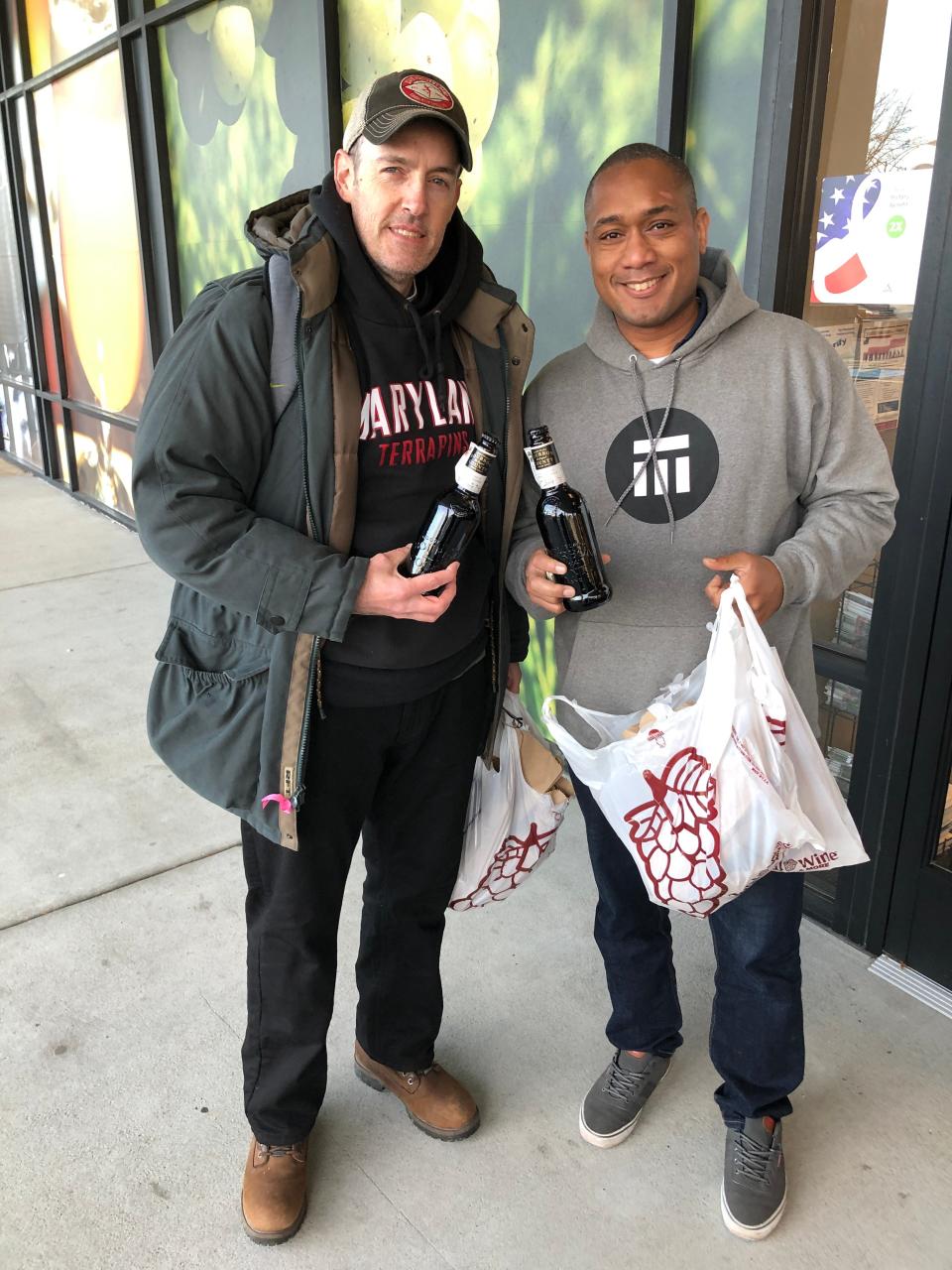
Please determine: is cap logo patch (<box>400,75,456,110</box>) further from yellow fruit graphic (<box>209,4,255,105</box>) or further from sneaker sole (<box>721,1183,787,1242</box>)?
yellow fruit graphic (<box>209,4,255,105</box>)

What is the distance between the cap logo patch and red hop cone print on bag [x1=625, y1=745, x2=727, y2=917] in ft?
3.59

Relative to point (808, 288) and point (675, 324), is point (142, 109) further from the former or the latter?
point (675, 324)

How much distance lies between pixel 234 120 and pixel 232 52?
0.29 metres

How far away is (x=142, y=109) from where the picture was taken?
5.64 metres

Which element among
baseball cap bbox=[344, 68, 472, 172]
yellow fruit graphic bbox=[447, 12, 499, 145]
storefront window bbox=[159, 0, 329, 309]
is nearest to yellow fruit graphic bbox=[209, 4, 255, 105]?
storefront window bbox=[159, 0, 329, 309]

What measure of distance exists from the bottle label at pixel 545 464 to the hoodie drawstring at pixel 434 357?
22 centimetres

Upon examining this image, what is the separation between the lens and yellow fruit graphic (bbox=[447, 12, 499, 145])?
333cm

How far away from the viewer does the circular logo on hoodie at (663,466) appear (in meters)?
1.70

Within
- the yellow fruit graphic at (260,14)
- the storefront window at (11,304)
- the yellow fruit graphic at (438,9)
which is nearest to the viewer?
the yellow fruit graphic at (438,9)

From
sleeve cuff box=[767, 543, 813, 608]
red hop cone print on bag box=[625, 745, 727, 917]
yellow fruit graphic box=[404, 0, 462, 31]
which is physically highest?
yellow fruit graphic box=[404, 0, 462, 31]

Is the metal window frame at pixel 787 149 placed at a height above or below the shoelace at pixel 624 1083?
above

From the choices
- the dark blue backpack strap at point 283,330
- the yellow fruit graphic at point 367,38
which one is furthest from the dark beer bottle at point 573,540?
the yellow fruit graphic at point 367,38

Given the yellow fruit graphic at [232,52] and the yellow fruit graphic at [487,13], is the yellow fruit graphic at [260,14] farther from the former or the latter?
the yellow fruit graphic at [487,13]

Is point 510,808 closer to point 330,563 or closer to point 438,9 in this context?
point 330,563
